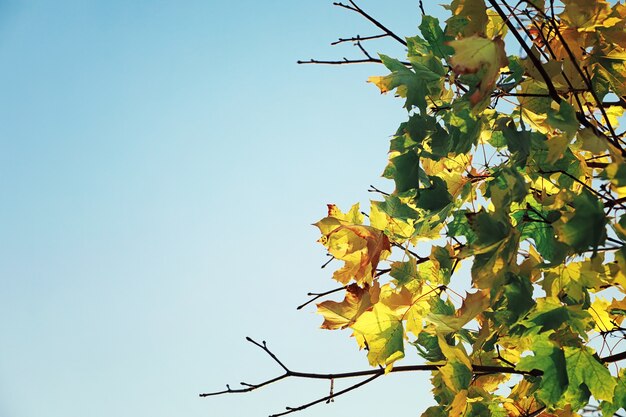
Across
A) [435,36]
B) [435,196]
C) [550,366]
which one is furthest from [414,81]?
[550,366]

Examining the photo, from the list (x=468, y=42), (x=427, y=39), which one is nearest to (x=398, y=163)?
(x=427, y=39)

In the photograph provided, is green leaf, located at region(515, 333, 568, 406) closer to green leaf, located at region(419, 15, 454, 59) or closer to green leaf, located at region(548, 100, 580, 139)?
green leaf, located at region(548, 100, 580, 139)

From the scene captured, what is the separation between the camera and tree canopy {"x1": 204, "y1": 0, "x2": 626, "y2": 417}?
4.00 feet

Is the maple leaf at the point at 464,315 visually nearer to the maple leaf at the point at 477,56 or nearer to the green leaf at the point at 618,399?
the green leaf at the point at 618,399

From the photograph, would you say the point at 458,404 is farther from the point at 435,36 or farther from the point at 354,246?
the point at 435,36

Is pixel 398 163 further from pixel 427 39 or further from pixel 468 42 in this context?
pixel 468 42

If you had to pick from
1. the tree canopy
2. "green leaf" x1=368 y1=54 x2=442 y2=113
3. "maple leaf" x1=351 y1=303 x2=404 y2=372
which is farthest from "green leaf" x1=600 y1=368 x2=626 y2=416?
"green leaf" x1=368 y1=54 x2=442 y2=113

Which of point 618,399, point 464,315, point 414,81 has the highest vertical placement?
point 414,81

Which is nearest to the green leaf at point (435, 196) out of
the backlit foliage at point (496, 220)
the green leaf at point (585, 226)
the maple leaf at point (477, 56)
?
the backlit foliage at point (496, 220)

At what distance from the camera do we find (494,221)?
3.87 feet

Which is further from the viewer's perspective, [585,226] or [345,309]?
[345,309]

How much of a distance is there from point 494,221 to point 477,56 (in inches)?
12.3

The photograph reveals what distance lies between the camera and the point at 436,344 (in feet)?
5.47

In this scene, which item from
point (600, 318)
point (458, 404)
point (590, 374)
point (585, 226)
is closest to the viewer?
point (585, 226)
